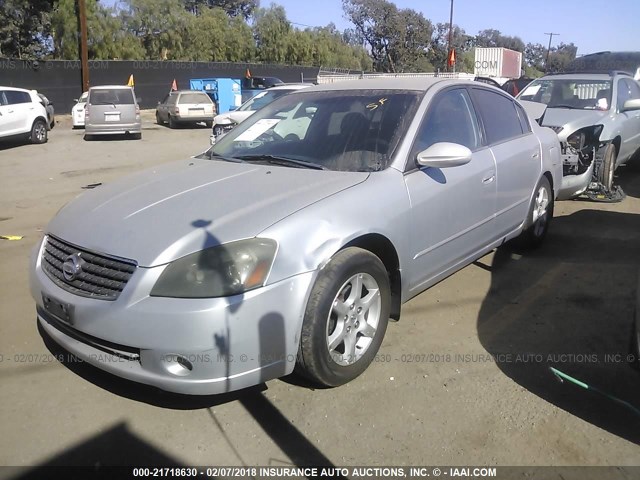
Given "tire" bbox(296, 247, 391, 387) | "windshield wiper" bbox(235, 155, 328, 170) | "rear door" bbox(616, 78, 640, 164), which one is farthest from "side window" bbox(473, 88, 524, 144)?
"rear door" bbox(616, 78, 640, 164)

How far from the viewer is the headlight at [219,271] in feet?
8.79

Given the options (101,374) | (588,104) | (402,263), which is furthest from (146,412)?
(588,104)

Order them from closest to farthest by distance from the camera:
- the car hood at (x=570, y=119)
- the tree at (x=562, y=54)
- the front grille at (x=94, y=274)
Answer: the front grille at (x=94, y=274) → the car hood at (x=570, y=119) → the tree at (x=562, y=54)

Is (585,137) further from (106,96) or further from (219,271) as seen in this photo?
(106,96)

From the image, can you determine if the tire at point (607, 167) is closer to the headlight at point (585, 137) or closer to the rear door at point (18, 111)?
the headlight at point (585, 137)

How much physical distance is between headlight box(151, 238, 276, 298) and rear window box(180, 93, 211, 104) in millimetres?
20362

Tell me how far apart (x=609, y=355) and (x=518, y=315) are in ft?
2.38

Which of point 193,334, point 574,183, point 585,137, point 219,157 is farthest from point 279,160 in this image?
point 585,137

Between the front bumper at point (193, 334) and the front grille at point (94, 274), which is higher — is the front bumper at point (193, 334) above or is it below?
below

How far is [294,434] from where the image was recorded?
9.50 feet

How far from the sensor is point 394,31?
239ft

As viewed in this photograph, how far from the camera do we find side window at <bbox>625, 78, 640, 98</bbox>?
934cm

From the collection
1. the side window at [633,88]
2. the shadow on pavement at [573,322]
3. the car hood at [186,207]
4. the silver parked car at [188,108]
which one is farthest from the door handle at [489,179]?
the silver parked car at [188,108]

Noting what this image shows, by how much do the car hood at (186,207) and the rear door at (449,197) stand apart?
0.50 metres
